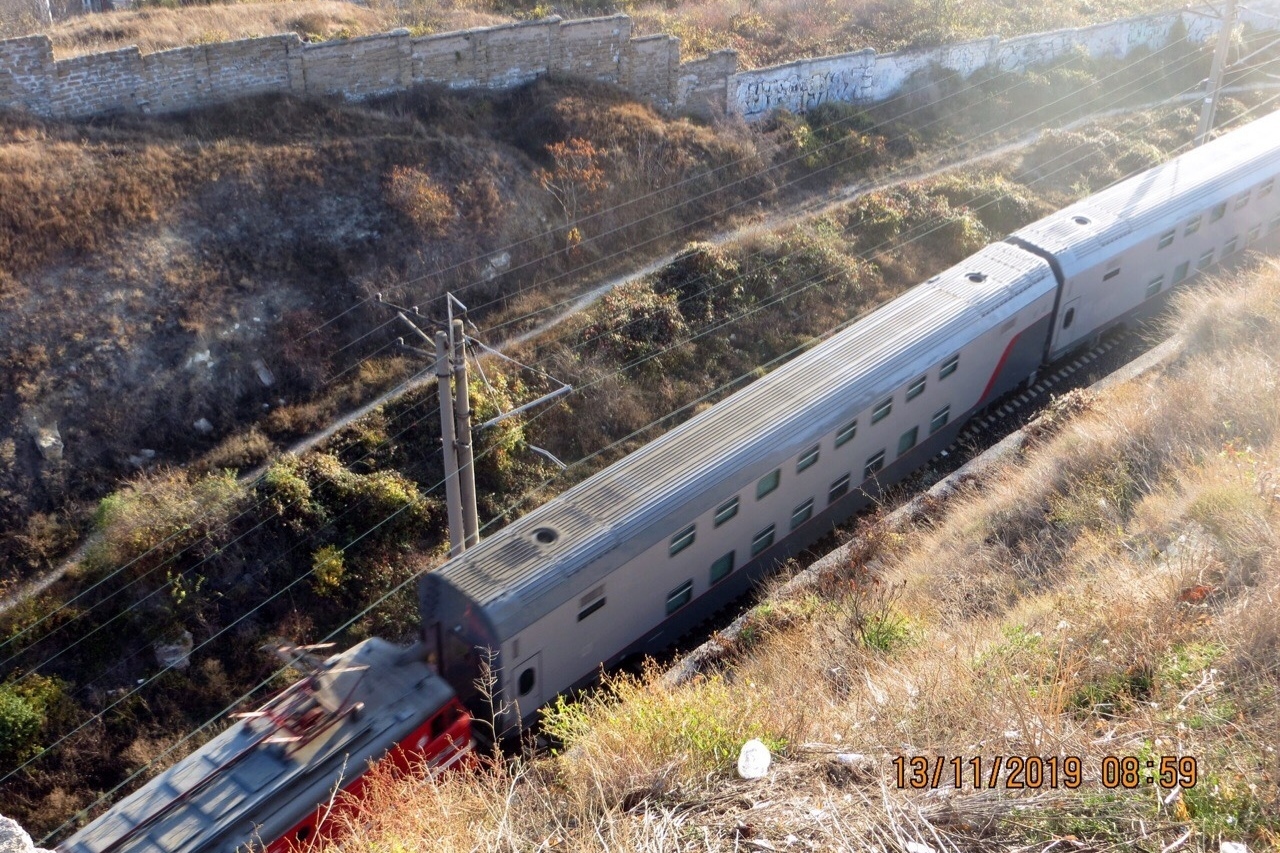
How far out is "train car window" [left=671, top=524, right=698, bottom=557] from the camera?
1272 cm

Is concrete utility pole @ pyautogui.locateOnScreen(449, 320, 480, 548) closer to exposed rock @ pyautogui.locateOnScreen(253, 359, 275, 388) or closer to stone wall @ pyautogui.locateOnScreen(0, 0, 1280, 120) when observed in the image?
exposed rock @ pyautogui.locateOnScreen(253, 359, 275, 388)

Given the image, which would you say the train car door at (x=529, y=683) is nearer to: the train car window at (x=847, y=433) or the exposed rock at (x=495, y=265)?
the train car window at (x=847, y=433)

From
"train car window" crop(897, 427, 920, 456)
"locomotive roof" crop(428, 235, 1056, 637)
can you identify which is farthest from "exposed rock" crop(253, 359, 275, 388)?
"train car window" crop(897, 427, 920, 456)

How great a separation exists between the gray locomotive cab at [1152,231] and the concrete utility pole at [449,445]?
38.0 feet

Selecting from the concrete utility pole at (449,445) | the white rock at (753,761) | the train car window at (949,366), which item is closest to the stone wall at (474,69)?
the concrete utility pole at (449,445)

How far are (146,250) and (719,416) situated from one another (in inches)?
466

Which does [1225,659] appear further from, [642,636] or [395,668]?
[395,668]

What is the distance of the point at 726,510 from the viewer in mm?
13297

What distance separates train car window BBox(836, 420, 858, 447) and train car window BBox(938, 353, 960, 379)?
2.18 metres

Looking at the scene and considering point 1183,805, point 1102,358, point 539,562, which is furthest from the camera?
point 1102,358

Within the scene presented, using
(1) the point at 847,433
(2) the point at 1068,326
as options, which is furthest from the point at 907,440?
(2) the point at 1068,326

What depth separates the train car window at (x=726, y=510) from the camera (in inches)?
518

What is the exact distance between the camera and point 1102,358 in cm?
1964

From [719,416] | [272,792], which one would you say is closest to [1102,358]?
[719,416]
